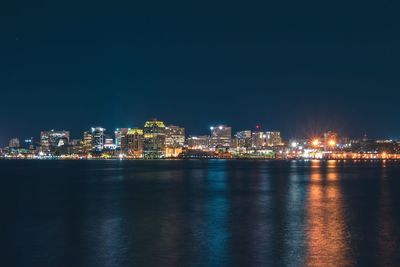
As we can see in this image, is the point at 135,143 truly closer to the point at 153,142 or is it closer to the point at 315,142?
the point at 153,142

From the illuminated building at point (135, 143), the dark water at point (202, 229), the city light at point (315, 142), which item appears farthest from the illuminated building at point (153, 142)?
the dark water at point (202, 229)

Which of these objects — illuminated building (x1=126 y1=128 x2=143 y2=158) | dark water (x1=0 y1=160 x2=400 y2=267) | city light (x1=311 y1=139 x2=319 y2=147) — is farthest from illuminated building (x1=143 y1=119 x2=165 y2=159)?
dark water (x1=0 y1=160 x2=400 y2=267)

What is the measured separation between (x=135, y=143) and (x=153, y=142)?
6.68 meters

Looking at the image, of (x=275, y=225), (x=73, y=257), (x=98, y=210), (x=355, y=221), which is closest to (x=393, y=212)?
(x=355, y=221)

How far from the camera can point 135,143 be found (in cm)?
18600

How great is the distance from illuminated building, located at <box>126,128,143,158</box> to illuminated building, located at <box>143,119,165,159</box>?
5.27 ft

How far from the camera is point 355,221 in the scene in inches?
940

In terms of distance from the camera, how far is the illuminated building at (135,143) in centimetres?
18518

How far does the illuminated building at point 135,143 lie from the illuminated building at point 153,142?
1607 mm

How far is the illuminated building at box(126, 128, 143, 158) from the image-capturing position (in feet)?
608

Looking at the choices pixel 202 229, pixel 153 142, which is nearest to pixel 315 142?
pixel 153 142

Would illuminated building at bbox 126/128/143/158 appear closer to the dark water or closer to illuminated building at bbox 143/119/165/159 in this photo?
illuminated building at bbox 143/119/165/159

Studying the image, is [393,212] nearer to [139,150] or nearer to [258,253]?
[258,253]

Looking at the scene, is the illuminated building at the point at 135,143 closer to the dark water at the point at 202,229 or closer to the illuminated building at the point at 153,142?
the illuminated building at the point at 153,142
